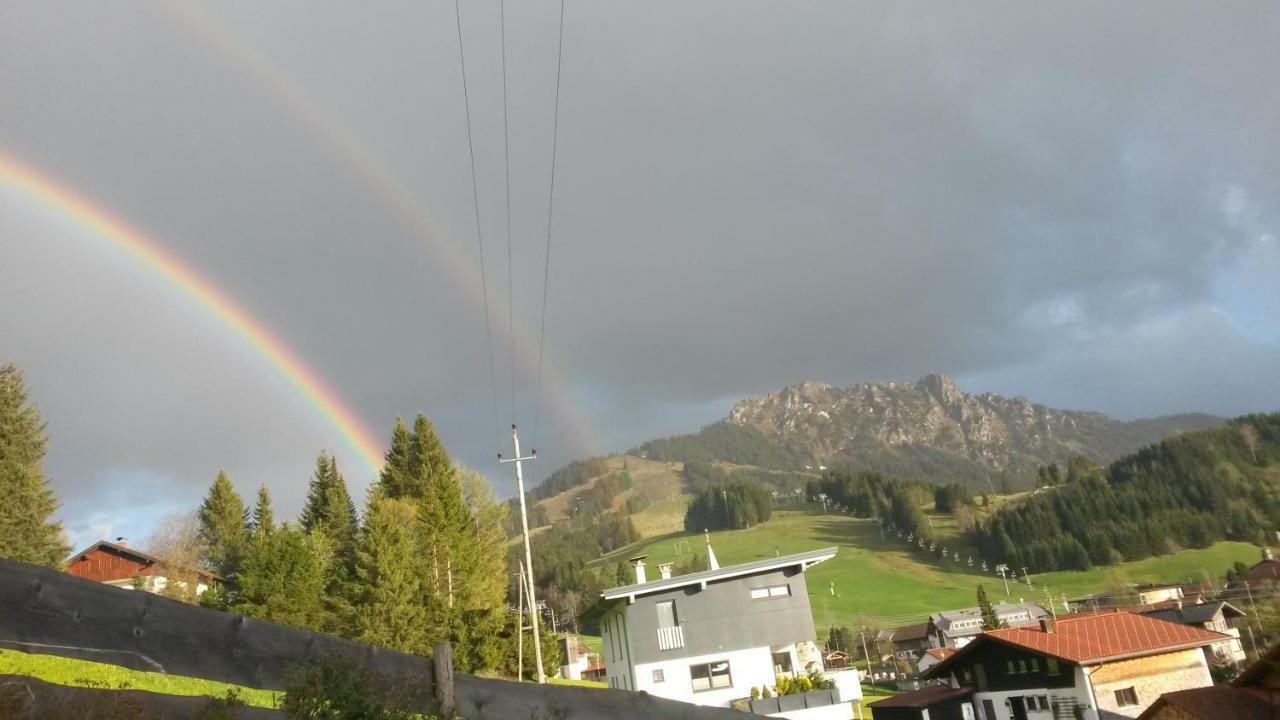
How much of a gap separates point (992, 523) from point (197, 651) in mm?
210918

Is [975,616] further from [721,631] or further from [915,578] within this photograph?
[721,631]

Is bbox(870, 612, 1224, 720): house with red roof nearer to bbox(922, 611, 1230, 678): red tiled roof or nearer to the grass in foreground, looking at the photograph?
bbox(922, 611, 1230, 678): red tiled roof

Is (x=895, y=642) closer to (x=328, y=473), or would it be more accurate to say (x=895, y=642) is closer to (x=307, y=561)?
(x=328, y=473)

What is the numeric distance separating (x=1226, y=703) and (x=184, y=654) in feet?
119

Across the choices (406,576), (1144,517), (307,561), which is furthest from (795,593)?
(1144,517)

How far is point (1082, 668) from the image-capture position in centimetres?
4356

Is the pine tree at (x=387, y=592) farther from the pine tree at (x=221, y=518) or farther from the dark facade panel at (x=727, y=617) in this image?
the pine tree at (x=221, y=518)

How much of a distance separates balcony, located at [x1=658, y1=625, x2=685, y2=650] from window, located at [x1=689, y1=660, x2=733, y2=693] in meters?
1.40

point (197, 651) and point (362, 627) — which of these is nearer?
point (197, 651)

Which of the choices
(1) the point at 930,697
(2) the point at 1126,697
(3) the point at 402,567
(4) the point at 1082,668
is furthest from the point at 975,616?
(3) the point at 402,567

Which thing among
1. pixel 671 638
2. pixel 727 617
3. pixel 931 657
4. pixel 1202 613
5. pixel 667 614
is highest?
pixel 667 614

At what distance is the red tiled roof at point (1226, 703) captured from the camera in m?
28.0

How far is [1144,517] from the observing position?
7111 inches

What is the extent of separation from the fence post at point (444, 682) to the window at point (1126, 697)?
167 ft
